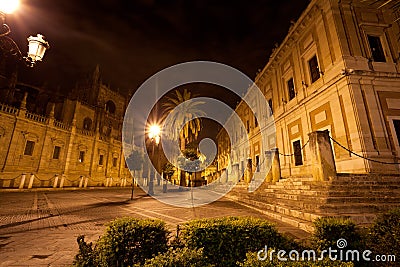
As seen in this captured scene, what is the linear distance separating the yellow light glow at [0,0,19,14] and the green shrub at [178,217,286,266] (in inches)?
247

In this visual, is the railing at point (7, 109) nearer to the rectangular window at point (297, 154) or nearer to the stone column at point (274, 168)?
the stone column at point (274, 168)

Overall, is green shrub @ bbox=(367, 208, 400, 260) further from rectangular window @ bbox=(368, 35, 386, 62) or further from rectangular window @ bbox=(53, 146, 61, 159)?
rectangular window @ bbox=(53, 146, 61, 159)

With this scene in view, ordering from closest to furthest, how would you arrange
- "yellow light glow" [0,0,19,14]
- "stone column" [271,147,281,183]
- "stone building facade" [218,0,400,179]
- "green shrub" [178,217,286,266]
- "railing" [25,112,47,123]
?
"green shrub" [178,217,286,266] → "yellow light glow" [0,0,19,14] → "stone building facade" [218,0,400,179] → "stone column" [271,147,281,183] → "railing" [25,112,47,123]

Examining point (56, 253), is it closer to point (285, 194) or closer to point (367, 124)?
point (285, 194)

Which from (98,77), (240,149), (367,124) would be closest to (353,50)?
(367,124)

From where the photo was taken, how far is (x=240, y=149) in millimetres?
29922

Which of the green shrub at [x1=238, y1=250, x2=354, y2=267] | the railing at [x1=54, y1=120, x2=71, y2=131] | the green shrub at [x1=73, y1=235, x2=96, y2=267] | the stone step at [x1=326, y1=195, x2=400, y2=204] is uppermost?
the railing at [x1=54, y1=120, x2=71, y2=131]

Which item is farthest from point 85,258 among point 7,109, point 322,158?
point 7,109

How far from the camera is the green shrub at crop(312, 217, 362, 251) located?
9.66 feet

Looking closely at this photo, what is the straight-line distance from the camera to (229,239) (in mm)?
3088

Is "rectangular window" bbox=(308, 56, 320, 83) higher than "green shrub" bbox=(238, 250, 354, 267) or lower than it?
higher

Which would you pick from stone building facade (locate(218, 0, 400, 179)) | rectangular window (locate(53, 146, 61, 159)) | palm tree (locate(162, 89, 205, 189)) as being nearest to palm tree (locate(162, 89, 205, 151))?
palm tree (locate(162, 89, 205, 189))

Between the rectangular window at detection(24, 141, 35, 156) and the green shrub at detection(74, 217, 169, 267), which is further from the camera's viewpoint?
the rectangular window at detection(24, 141, 35, 156)

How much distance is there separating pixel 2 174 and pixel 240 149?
2909 cm
